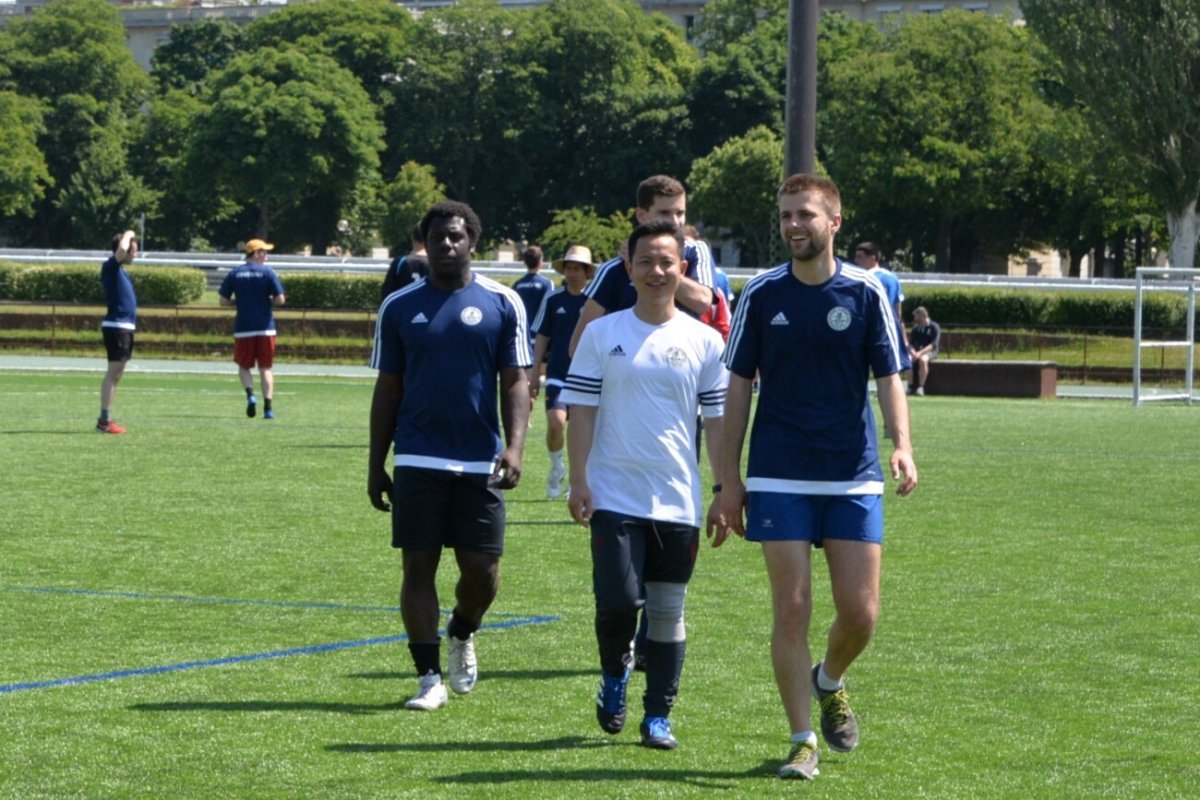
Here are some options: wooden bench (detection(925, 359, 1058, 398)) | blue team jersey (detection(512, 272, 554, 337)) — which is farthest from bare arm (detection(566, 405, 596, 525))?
wooden bench (detection(925, 359, 1058, 398))

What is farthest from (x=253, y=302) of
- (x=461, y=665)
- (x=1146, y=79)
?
(x=1146, y=79)

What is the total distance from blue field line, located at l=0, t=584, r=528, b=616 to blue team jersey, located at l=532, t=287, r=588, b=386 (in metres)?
3.83

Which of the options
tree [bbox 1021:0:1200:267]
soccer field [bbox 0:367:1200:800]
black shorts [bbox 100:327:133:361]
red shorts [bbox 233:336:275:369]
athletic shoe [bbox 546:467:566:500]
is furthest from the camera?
tree [bbox 1021:0:1200:267]

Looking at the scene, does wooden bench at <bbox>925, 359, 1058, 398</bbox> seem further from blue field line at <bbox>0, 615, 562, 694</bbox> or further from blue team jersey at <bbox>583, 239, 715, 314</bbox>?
blue team jersey at <bbox>583, 239, 715, 314</bbox>

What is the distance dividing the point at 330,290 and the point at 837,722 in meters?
49.1

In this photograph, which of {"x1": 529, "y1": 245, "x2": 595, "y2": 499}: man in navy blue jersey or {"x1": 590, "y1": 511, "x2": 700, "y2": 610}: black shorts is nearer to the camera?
{"x1": 590, "y1": 511, "x2": 700, "y2": 610}: black shorts

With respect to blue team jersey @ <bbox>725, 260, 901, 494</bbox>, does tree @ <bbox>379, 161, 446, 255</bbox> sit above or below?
above

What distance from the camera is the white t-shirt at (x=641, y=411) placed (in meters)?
6.99

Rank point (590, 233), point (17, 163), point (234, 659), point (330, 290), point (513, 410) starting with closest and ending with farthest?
point (513, 410), point (234, 659), point (330, 290), point (590, 233), point (17, 163)

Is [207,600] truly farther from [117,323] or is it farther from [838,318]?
[117,323]

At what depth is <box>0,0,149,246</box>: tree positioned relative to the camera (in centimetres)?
10362

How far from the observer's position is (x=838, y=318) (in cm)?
660

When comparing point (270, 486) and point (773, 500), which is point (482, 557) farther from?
point (270, 486)

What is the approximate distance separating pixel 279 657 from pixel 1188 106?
55300 mm
